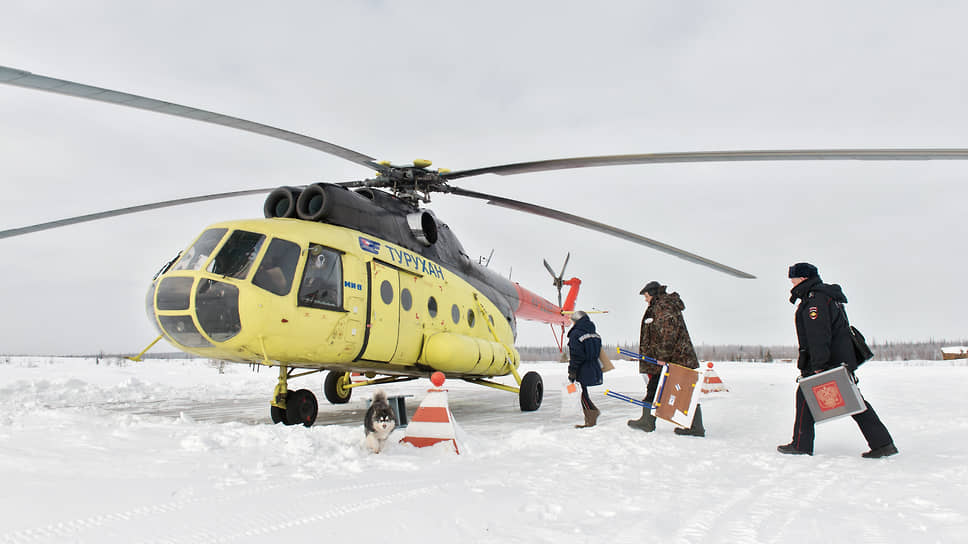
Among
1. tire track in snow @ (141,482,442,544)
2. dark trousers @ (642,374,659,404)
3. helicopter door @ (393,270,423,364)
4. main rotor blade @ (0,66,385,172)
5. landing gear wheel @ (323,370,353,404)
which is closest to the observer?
tire track in snow @ (141,482,442,544)

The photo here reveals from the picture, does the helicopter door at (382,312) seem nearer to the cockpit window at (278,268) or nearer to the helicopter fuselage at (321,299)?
the helicopter fuselage at (321,299)

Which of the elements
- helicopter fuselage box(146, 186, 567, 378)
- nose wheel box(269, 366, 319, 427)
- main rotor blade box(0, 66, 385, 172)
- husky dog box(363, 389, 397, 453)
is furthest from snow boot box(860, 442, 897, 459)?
main rotor blade box(0, 66, 385, 172)

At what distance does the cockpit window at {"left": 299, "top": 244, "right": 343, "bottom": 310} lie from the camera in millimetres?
6676

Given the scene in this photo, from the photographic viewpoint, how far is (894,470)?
4.43 meters

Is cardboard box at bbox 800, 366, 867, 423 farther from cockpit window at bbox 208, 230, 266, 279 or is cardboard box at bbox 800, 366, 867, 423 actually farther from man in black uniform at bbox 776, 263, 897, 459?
cockpit window at bbox 208, 230, 266, 279

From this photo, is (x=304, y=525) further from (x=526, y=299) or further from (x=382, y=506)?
(x=526, y=299)

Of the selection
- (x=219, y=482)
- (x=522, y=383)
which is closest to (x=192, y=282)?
(x=219, y=482)

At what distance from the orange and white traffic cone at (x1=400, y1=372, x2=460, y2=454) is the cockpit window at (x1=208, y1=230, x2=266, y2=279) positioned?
267 cm

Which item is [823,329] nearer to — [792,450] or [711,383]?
[792,450]

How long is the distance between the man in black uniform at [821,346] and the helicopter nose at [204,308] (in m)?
5.88

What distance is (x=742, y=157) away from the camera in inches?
254

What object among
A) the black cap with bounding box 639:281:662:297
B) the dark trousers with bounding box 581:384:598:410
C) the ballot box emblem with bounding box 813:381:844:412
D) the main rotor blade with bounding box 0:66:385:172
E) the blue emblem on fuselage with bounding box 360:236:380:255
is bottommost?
the dark trousers with bounding box 581:384:598:410

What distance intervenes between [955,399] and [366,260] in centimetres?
1116

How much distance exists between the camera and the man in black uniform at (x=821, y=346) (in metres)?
5.12
